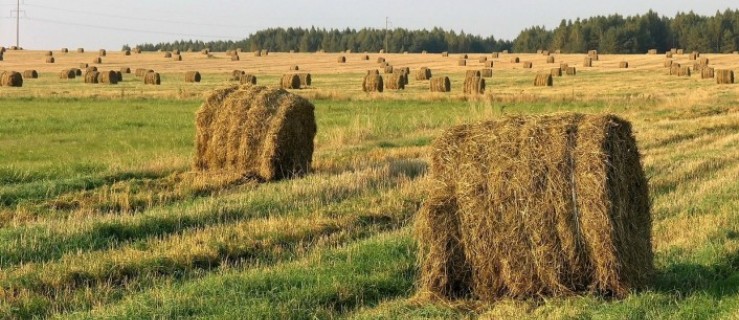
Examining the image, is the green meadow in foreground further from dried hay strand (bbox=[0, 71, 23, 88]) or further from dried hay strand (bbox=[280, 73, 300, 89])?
dried hay strand (bbox=[0, 71, 23, 88])

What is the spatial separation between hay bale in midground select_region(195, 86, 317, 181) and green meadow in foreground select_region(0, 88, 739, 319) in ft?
1.63

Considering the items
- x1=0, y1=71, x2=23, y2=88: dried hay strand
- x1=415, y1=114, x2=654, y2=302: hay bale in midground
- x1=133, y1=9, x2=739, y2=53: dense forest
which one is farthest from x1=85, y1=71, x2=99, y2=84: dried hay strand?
x1=133, y1=9, x2=739, y2=53: dense forest

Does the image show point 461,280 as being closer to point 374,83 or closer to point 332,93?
point 332,93

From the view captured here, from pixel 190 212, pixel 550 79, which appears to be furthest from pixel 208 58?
pixel 190 212

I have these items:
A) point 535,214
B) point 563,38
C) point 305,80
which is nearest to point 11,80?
point 305,80

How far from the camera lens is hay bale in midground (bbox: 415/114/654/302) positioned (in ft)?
24.0

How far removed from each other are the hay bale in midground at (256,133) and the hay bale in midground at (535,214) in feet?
24.3

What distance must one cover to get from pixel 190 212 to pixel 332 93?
25907mm

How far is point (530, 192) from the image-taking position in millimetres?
7387

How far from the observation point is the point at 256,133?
15117mm

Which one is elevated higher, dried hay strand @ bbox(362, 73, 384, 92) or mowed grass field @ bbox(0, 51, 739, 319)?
dried hay strand @ bbox(362, 73, 384, 92)

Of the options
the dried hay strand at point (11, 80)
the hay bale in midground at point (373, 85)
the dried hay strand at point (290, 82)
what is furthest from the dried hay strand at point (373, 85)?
the dried hay strand at point (11, 80)

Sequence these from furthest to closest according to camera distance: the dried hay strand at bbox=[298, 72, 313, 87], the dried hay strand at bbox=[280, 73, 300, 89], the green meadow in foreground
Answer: the dried hay strand at bbox=[298, 72, 313, 87] < the dried hay strand at bbox=[280, 73, 300, 89] < the green meadow in foreground

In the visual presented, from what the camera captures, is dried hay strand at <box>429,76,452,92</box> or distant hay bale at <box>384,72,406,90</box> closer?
dried hay strand at <box>429,76,452,92</box>
